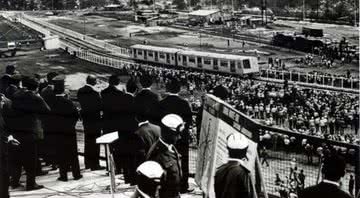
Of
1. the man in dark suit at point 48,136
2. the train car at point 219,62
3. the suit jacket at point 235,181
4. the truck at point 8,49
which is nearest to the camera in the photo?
the suit jacket at point 235,181

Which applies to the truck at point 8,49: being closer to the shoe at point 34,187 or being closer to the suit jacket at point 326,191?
the shoe at point 34,187

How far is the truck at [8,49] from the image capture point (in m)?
8.18

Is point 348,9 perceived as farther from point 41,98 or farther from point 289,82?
point 41,98

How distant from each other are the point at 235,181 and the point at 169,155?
2.51 feet

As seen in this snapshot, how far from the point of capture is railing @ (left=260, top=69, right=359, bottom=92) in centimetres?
1312

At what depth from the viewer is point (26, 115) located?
16.5 ft

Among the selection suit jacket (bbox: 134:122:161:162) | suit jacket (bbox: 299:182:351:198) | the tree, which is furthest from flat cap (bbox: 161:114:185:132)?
the tree

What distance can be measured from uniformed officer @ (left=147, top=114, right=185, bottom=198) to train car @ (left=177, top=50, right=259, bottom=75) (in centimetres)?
828

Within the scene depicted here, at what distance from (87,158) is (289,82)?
9.24 m

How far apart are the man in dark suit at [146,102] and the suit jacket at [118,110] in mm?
171

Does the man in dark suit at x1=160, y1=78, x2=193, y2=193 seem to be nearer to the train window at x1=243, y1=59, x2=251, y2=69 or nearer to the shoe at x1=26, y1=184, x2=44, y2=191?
the shoe at x1=26, y1=184, x2=44, y2=191

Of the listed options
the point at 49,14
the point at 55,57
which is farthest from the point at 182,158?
the point at 49,14

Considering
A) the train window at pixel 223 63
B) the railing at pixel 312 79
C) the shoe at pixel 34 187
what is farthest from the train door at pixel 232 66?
the shoe at pixel 34 187

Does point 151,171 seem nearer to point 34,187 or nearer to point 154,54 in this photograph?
point 34,187
